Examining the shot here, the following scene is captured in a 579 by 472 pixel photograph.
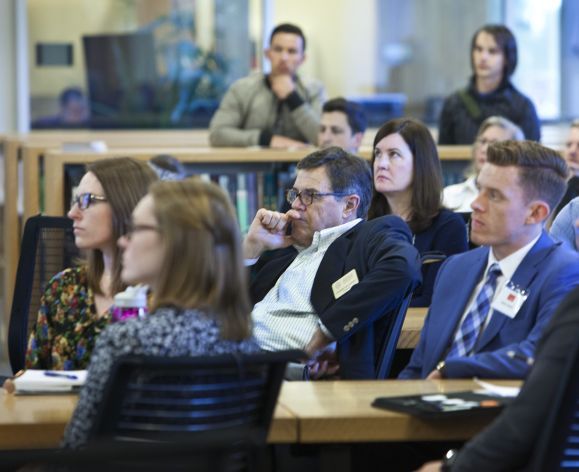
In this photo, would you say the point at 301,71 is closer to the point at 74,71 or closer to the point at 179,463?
the point at 74,71

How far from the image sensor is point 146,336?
2.51 metres

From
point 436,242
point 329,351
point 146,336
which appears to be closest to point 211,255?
point 146,336

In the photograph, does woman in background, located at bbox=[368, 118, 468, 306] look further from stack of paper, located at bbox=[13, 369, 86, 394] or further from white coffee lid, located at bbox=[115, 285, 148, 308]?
stack of paper, located at bbox=[13, 369, 86, 394]

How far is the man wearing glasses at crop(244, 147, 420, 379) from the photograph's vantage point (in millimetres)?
3871

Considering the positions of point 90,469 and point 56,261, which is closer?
point 90,469

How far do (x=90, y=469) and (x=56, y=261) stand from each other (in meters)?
2.46

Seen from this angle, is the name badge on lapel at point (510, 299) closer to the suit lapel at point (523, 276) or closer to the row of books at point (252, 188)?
the suit lapel at point (523, 276)

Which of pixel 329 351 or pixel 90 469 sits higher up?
pixel 90 469

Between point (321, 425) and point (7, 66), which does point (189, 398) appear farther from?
point (7, 66)

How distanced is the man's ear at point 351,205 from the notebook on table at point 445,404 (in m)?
1.57

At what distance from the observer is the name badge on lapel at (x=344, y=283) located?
4.00m

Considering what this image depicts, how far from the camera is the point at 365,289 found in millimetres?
3869

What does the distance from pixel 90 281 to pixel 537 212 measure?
1278 mm

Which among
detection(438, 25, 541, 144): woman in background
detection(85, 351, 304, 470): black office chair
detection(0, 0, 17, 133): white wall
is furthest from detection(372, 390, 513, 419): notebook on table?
detection(0, 0, 17, 133): white wall
